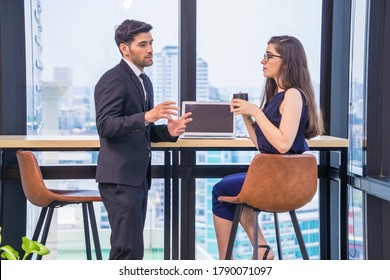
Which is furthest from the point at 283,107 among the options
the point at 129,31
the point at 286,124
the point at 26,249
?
the point at 26,249

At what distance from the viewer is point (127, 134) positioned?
2682mm

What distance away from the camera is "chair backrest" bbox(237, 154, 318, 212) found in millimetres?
2592

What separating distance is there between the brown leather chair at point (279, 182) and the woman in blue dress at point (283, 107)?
0.26ft

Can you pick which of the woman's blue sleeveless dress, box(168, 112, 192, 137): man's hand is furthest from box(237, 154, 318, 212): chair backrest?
box(168, 112, 192, 137): man's hand

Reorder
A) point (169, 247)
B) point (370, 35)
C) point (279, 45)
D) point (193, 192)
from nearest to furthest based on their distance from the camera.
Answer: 1. point (279, 45)
2. point (370, 35)
3. point (169, 247)
4. point (193, 192)

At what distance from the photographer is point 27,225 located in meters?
3.76

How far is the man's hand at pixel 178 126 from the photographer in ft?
9.39

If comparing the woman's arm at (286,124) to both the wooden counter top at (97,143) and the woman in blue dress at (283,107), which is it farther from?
the wooden counter top at (97,143)

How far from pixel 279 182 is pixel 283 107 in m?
0.35

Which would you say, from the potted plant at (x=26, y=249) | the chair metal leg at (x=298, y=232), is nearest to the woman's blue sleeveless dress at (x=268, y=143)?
the chair metal leg at (x=298, y=232)

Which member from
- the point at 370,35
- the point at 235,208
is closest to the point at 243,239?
the point at 235,208
